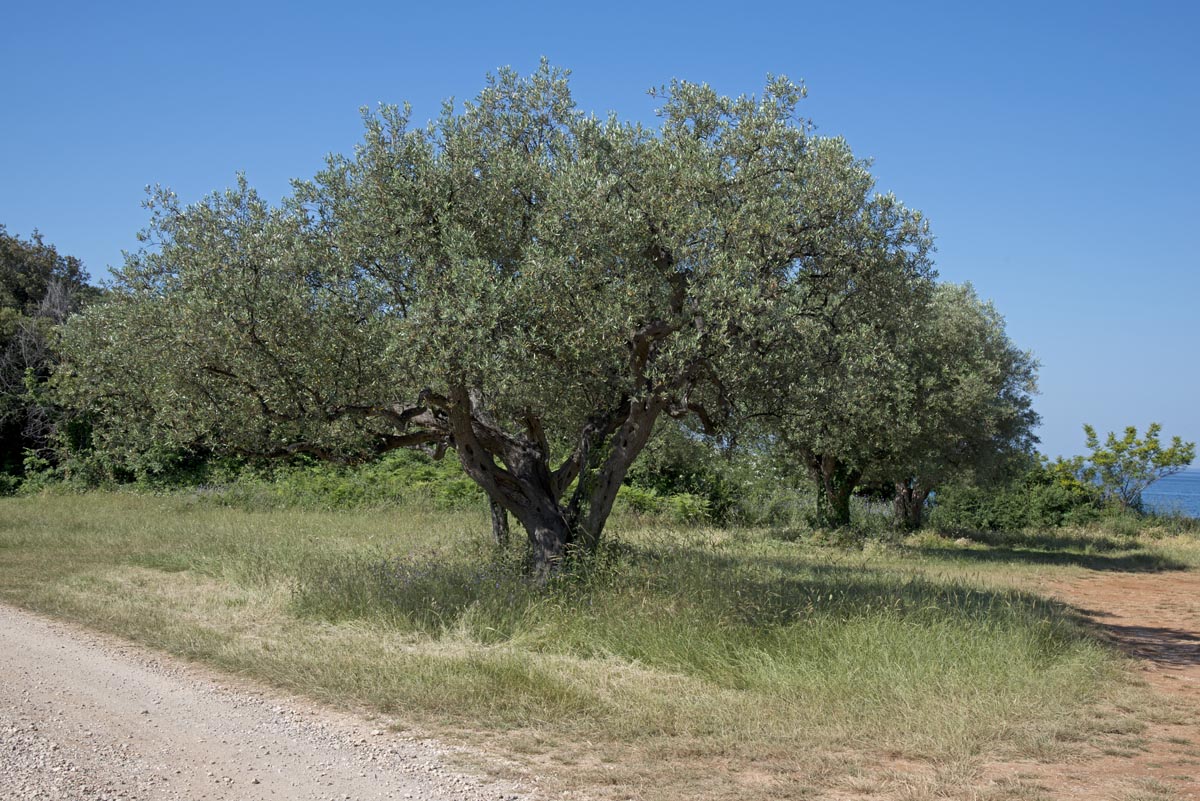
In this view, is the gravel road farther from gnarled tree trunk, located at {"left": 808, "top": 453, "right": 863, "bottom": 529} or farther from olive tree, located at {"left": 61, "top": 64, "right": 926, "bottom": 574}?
gnarled tree trunk, located at {"left": 808, "top": 453, "right": 863, "bottom": 529}

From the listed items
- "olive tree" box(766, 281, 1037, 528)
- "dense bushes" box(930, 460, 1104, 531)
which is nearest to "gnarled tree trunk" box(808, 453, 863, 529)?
"olive tree" box(766, 281, 1037, 528)

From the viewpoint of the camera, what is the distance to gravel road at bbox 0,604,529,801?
5402 millimetres

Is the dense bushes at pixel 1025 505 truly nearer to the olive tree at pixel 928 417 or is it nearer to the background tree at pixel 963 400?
the olive tree at pixel 928 417

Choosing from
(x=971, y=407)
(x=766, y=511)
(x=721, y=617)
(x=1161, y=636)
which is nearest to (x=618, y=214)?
(x=721, y=617)

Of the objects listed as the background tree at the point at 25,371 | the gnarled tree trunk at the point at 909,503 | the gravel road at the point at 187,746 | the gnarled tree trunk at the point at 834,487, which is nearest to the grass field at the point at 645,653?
the gravel road at the point at 187,746

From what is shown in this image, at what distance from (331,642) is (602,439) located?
4487 mm

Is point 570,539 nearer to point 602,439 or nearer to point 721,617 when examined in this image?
point 602,439

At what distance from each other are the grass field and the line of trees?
6.32 feet

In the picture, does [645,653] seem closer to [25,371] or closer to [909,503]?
[909,503]

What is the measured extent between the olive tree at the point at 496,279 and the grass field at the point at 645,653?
6.48 ft

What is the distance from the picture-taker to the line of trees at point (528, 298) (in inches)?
379

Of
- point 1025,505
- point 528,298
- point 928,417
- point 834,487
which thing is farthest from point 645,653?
point 1025,505

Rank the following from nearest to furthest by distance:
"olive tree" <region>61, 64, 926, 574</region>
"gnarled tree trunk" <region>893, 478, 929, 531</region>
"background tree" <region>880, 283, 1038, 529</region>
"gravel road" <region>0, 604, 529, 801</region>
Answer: "gravel road" <region>0, 604, 529, 801</region> → "olive tree" <region>61, 64, 926, 574</region> → "background tree" <region>880, 283, 1038, 529</region> → "gnarled tree trunk" <region>893, 478, 929, 531</region>

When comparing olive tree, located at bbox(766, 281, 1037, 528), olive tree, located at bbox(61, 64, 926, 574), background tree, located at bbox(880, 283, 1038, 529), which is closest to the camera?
olive tree, located at bbox(61, 64, 926, 574)
